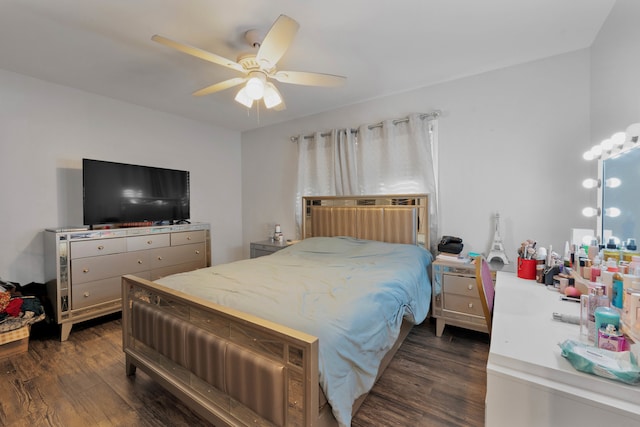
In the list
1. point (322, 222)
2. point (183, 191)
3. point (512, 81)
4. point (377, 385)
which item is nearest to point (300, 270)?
point (377, 385)

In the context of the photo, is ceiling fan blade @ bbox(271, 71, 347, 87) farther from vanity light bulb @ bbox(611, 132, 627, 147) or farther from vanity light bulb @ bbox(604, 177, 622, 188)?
vanity light bulb @ bbox(604, 177, 622, 188)

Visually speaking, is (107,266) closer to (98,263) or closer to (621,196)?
(98,263)

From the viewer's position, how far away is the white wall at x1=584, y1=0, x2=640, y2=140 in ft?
5.05

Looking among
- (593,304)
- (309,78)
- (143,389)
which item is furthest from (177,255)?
(593,304)

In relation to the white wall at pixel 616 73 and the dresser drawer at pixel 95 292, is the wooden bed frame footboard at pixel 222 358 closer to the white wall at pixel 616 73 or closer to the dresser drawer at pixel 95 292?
the dresser drawer at pixel 95 292

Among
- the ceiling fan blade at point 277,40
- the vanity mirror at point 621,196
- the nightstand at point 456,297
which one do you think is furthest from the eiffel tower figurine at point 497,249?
the ceiling fan blade at point 277,40

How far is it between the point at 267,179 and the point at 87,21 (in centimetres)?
282

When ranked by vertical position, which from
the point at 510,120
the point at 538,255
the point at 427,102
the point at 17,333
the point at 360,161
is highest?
the point at 427,102

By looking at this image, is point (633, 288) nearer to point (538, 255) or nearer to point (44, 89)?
point (538, 255)

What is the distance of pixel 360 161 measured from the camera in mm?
3480

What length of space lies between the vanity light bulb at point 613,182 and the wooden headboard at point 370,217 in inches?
55.7

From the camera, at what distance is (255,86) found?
191cm

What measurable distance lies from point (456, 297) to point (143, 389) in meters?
2.64

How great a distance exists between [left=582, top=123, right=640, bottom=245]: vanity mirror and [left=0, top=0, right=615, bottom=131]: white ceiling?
1.02 m
